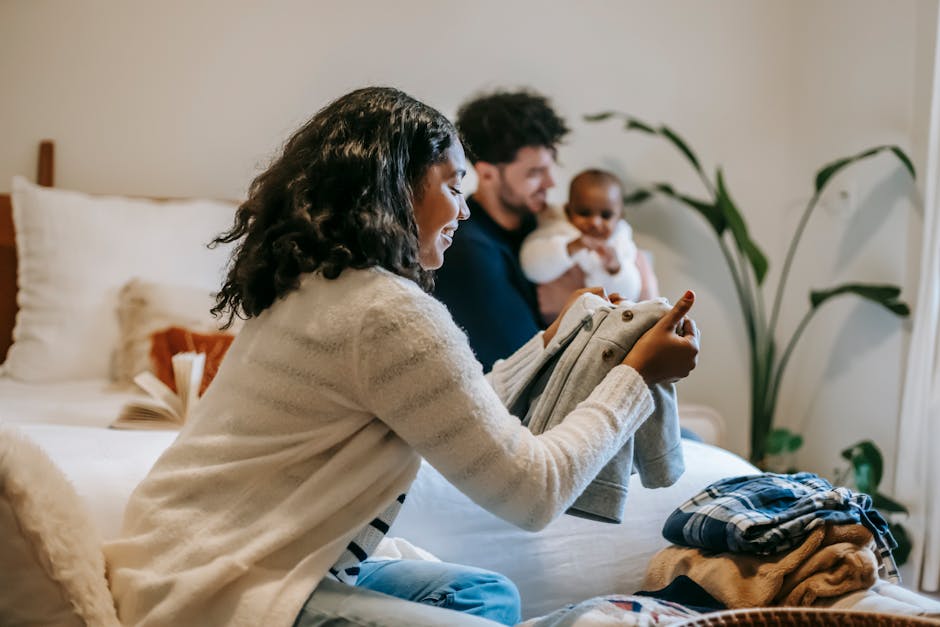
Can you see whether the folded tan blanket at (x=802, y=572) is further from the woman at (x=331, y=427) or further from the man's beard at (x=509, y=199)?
the man's beard at (x=509, y=199)

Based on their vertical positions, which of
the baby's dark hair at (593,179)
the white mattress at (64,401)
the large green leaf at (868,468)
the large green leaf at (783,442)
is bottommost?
the large green leaf at (783,442)

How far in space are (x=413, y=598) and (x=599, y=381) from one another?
34 centimetres

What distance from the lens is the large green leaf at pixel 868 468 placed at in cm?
236

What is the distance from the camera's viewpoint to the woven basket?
34.0 inches

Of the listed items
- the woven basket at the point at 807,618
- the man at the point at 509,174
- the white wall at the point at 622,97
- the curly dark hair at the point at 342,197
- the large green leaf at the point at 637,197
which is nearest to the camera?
the woven basket at the point at 807,618

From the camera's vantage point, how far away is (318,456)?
0.97 m

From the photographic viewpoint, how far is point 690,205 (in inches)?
109

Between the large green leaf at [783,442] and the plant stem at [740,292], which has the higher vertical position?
the plant stem at [740,292]

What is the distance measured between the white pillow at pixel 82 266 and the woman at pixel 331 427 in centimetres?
131

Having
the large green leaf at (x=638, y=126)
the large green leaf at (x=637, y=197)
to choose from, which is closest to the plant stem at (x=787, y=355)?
the large green leaf at (x=637, y=197)

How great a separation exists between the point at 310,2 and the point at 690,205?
4.10 ft

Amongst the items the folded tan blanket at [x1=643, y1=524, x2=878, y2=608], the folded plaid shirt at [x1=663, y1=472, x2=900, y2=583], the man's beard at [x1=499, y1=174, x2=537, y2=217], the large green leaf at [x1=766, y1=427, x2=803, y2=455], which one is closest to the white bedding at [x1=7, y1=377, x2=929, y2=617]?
the folded plaid shirt at [x1=663, y1=472, x2=900, y2=583]

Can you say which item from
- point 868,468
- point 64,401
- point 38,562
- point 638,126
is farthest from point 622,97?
point 38,562

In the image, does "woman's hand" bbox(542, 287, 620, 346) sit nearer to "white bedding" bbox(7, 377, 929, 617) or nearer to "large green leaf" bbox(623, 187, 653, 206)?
"white bedding" bbox(7, 377, 929, 617)
